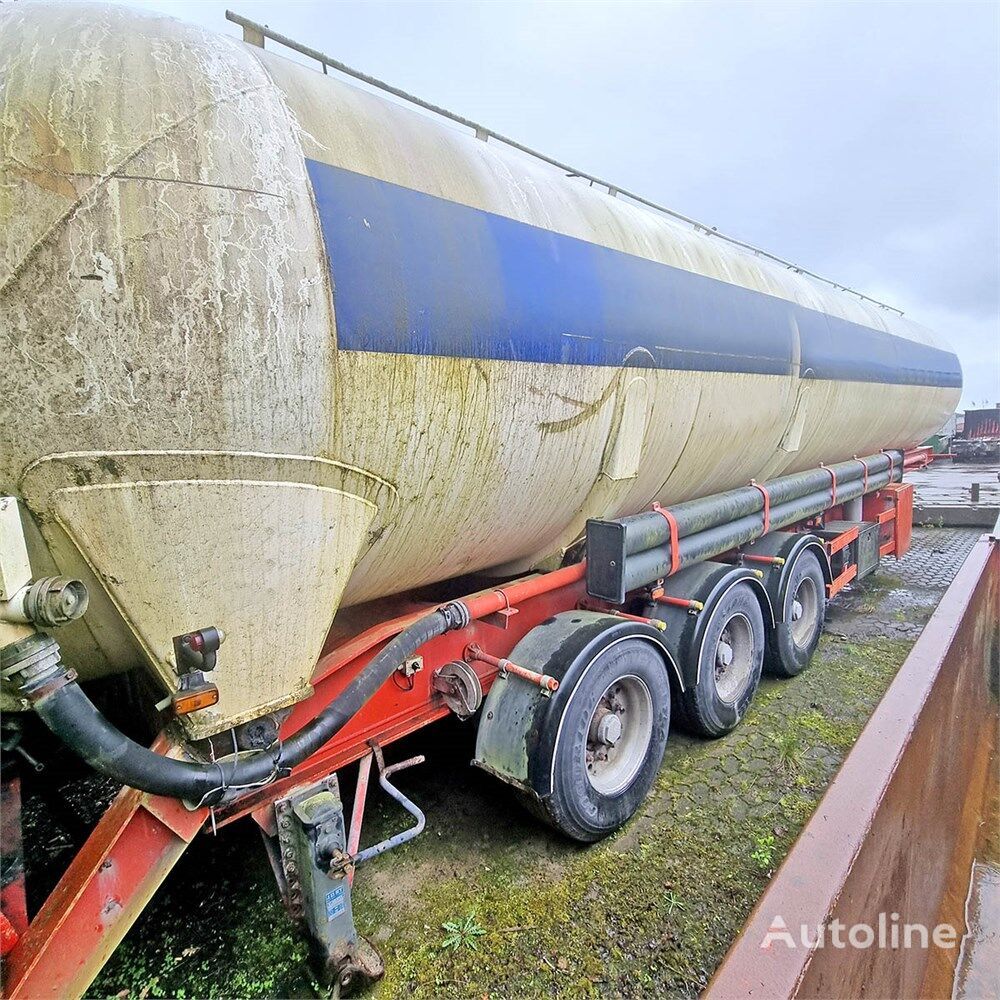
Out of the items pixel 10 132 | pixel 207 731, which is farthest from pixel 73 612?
pixel 10 132

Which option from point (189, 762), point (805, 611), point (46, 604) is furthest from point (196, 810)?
point (805, 611)

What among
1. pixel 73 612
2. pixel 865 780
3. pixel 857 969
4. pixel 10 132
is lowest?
pixel 857 969

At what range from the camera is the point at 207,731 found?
1997mm

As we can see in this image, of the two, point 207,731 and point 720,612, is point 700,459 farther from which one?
point 207,731

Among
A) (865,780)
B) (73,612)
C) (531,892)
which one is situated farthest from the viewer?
(531,892)

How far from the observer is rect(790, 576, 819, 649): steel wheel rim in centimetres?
529

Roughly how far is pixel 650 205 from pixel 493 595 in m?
2.88

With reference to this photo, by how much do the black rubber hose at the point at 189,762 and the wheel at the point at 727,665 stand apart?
206cm

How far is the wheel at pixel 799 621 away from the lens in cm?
493

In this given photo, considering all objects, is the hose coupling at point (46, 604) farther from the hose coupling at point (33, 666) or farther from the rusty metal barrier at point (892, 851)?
the rusty metal barrier at point (892, 851)

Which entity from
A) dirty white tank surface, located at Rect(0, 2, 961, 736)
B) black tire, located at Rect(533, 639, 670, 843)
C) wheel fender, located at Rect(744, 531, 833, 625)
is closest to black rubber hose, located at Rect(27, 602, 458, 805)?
dirty white tank surface, located at Rect(0, 2, 961, 736)

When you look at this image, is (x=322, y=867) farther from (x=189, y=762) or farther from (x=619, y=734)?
(x=619, y=734)

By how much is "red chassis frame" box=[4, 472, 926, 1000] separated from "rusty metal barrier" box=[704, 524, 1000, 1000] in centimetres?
151

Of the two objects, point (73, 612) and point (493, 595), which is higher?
point (73, 612)
